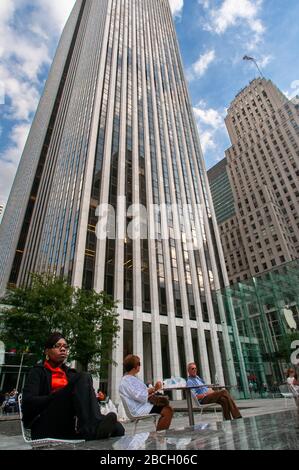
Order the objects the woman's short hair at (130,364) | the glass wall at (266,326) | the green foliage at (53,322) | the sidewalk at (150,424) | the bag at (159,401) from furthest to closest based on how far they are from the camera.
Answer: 1. the glass wall at (266,326)
2. the green foliage at (53,322)
3. the sidewalk at (150,424)
4. the woman's short hair at (130,364)
5. the bag at (159,401)

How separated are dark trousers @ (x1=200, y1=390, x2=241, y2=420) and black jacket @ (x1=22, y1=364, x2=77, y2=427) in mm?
3716

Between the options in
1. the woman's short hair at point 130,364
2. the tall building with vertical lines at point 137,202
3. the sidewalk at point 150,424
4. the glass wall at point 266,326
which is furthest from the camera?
the tall building with vertical lines at point 137,202

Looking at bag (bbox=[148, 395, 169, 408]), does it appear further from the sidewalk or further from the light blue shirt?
the light blue shirt

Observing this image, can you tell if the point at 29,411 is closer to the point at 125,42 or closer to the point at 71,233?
the point at 71,233

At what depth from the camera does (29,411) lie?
2.75 m

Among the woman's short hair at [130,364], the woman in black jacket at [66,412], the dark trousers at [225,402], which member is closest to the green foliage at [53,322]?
the woman's short hair at [130,364]

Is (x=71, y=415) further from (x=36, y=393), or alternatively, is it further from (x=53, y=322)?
(x=53, y=322)

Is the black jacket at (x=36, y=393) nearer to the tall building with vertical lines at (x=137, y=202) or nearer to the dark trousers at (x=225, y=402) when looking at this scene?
the dark trousers at (x=225, y=402)

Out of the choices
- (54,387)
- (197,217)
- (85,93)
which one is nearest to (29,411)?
(54,387)

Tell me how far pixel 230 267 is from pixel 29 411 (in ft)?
Answer: 276

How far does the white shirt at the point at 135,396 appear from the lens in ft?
14.8

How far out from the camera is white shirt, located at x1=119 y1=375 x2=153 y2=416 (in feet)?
14.8

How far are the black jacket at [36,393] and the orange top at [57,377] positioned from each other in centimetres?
6

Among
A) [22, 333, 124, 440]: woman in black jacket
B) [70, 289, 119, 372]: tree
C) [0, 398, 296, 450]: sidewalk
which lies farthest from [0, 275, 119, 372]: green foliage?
[22, 333, 124, 440]: woman in black jacket
